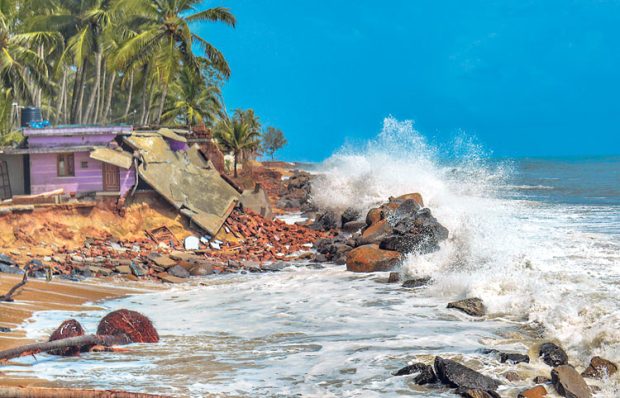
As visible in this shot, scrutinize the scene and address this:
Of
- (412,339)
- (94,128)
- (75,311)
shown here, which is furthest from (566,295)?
(94,128)

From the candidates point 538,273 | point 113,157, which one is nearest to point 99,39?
point 113,157

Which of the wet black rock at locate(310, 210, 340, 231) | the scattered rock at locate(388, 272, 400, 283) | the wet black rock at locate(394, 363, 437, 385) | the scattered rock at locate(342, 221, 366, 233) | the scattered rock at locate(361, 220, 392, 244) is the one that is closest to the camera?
the wet black rock at locate(394, 363, 437, 385)

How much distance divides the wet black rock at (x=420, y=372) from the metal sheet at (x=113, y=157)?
13.9m

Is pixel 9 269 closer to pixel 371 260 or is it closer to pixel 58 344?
pixel 58 344

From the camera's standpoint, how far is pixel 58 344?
732cm

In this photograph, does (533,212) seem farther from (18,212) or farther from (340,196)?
(18,212)

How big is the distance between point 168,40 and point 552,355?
26.7 meters

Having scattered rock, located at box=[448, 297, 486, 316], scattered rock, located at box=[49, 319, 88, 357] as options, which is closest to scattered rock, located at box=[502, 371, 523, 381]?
scattered rock, located at box=[448, 297, 486, 316]

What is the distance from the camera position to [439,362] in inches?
269

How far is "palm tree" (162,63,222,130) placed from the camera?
4309cm

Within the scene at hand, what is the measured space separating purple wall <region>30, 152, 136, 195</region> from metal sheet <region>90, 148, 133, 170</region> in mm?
251

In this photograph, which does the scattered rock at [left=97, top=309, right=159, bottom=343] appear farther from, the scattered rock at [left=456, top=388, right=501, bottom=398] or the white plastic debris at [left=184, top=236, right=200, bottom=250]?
the white plastic debris at [left=184, top=236, right=200, bottom=250]

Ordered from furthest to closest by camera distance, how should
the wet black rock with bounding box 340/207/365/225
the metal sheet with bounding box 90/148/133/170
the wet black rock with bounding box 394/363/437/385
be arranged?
the wet black rock with bounding box 340/207/365/225 → the metal sheet with bounding box 90/148/133/170 → the wet black rock with bounding box 394/363/437/385

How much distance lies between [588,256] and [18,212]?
13711 mm
